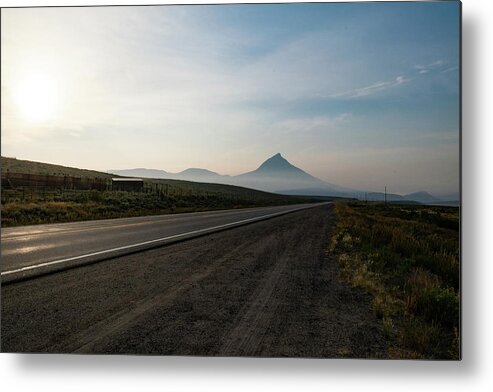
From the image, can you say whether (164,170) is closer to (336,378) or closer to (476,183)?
(336,378)

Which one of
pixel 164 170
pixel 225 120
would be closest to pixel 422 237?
pixel 225 120

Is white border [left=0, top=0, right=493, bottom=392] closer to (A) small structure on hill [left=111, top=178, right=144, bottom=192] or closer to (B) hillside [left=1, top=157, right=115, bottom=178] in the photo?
(B) hillside [left=1, top=157, right=115, bottom=178]

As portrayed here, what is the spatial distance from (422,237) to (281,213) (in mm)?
6766

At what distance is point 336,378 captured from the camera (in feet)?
15.6

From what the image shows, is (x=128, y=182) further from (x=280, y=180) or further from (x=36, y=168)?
(x=280, y=180)

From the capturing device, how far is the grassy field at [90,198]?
231 inches

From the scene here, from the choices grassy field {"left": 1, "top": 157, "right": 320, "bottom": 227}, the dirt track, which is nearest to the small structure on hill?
grassy field {"left": 1, "top": 157, "right": 320, "bottom": 227}

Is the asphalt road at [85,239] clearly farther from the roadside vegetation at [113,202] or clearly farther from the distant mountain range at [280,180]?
the distant mountain range at [280,180]

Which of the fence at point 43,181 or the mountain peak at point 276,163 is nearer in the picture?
the mountain peak at point 276,163

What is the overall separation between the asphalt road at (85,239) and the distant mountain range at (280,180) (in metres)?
1.46

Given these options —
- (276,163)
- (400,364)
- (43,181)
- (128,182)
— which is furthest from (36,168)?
(400,364)

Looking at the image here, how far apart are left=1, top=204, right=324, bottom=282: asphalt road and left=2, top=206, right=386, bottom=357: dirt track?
0.50 metres

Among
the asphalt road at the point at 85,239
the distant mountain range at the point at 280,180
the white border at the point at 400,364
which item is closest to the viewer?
the white border at the point at 400,364

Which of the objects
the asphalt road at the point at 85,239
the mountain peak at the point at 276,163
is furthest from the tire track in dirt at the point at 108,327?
the mountain peak at the point at 276,163
